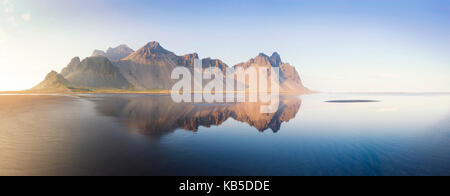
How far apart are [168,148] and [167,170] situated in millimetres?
4707

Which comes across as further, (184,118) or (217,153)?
(184,118)

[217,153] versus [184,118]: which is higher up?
[184,118]

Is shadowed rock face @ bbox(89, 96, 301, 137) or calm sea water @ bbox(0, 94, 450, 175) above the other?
shadowed rock face @ bbox(89, 96, 301, 137)

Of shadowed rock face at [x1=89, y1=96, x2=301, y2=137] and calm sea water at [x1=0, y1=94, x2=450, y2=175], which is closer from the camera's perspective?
calm sea water at [x1=0, y1=94, x2=450, y2=175]

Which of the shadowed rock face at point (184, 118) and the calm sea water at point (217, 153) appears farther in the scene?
the shadowed rock face at point (184, 118)

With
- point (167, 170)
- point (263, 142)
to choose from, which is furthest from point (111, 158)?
point (263, 142)

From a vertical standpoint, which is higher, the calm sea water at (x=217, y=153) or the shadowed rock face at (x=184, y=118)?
the shadowed rock face at (x=184, y=118)
